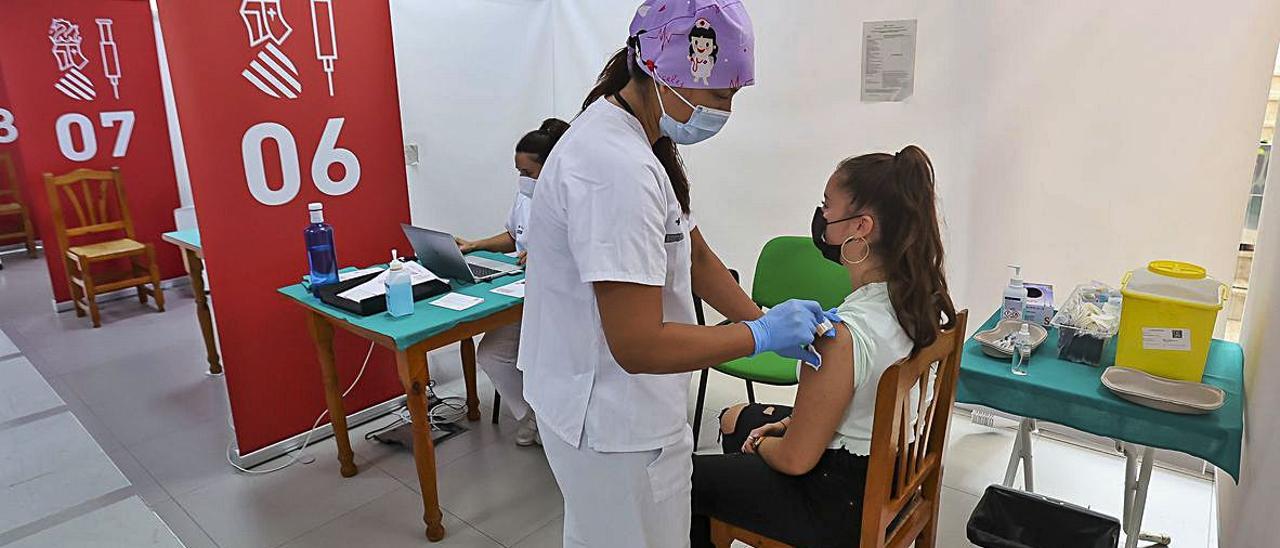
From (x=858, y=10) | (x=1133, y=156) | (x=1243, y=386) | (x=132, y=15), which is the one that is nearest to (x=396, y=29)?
(x=858, y=10)

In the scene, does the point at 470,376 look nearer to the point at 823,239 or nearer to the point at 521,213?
the point at 521,213

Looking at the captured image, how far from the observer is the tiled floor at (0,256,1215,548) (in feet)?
7.32

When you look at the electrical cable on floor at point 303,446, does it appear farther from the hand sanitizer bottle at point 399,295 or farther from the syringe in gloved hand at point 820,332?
the syringe in gloved hand at point 820,332

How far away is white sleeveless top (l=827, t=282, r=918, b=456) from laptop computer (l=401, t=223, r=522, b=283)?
55.5 inches

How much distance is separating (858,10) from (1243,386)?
181 cm

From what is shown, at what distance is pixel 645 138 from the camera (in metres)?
1.20

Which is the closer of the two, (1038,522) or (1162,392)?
(1162,392)

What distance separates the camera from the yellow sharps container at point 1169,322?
5.27 ft

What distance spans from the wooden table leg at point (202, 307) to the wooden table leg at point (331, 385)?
1176 mm

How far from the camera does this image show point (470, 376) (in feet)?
9.85

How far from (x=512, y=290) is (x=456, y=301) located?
0.65 ft

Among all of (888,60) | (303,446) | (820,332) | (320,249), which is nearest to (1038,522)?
(820,332)

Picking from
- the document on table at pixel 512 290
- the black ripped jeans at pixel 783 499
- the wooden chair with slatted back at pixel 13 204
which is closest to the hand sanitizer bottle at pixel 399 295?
the document on table at pixel 512 290

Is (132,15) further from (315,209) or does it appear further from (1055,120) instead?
(1055,120)
